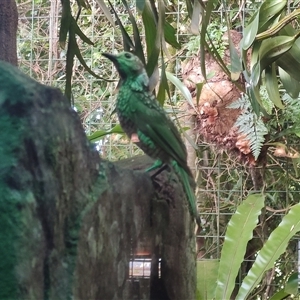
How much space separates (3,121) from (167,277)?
55cm

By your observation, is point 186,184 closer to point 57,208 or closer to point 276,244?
point 57,208

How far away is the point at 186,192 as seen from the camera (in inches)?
40.8

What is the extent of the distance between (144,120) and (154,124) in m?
0.02

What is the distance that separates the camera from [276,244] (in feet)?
5.96

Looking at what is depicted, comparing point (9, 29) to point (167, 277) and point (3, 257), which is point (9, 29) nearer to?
point (167, 277)

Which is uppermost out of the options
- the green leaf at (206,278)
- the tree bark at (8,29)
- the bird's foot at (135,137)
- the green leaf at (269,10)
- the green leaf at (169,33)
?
the green leaf at (269,10)

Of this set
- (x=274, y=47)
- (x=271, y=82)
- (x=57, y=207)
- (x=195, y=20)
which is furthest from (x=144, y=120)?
(x=271, y=82)

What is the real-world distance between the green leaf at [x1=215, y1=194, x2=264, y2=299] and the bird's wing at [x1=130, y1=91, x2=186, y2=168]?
0.88 metres

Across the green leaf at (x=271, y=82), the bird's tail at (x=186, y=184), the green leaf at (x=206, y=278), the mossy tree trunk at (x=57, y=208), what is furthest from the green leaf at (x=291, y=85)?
the mossy tree trunk at (x=57, y=208)

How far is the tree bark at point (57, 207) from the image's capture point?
574mm

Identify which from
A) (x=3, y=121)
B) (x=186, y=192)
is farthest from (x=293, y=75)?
(x=3, y=121)

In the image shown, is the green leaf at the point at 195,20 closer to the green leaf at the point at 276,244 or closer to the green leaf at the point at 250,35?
the green leaf at the point at 250,35

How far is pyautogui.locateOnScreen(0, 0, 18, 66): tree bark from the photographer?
4.28 ft

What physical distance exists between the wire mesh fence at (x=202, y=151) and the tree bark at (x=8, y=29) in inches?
34.8
